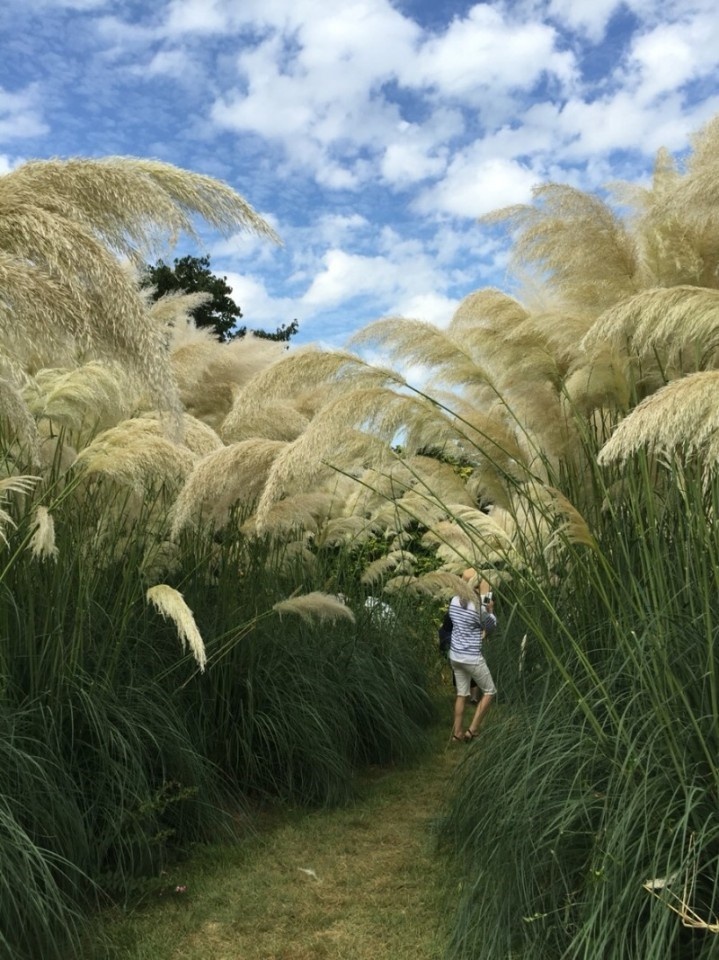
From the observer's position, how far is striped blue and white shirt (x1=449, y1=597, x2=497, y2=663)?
7348 millimetres

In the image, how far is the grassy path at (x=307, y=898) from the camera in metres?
3.67

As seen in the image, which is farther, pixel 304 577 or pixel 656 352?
pixel 304 577

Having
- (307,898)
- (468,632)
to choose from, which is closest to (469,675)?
(468,632)

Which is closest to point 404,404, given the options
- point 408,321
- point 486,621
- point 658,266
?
point 408,321

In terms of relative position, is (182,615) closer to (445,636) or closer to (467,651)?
(467,651)

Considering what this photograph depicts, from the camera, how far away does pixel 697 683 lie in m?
3.16

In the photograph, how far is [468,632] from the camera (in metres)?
7.46

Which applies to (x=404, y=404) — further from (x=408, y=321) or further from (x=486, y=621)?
(x=486, y=621)

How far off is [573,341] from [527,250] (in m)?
0.79

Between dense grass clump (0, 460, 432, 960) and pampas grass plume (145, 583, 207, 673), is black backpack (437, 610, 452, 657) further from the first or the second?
pampas grass plume (145, 583, 207, 673)

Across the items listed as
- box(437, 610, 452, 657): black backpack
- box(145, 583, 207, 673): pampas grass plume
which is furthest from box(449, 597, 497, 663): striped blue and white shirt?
box(145, 583, 207, 673): pampas grass plume

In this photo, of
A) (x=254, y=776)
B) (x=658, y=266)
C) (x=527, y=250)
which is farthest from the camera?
(x=254, y=776)

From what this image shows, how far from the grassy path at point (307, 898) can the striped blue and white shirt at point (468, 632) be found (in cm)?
213

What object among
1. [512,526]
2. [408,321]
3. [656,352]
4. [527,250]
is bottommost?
[512,526]
